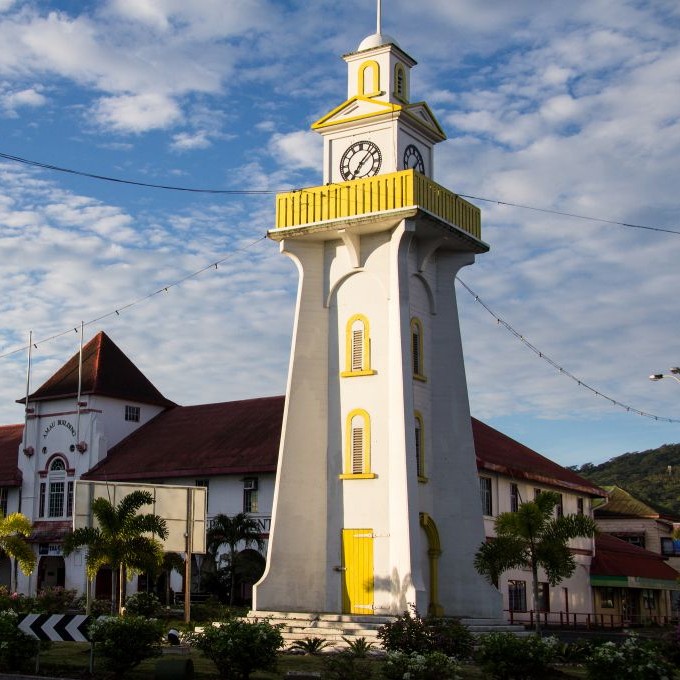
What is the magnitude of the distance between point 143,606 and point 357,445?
382 inches

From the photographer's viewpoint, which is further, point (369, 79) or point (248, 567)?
point (248, 567)

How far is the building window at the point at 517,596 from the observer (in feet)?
154

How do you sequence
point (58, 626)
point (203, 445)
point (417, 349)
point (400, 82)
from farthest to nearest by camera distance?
point (203, 445), point (400, 82), point (417, 349), point (58, 626)

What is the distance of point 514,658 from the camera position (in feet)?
62.2

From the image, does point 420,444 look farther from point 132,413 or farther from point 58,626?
point 132,413

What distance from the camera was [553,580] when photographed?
1275 inches

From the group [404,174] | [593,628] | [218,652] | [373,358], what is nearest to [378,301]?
[373,358]

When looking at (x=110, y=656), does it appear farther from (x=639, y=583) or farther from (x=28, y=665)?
(x=639, y=583)

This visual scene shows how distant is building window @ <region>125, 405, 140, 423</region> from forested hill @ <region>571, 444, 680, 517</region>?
60995 millimetres

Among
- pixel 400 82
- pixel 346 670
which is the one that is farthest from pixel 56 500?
pixel 346 670

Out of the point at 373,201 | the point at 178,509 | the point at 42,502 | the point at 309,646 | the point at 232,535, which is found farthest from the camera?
the point at 42,502

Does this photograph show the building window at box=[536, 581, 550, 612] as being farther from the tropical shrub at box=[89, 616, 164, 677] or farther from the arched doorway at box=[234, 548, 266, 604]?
the tropical shrub at box=[89, 616, 164, 677]

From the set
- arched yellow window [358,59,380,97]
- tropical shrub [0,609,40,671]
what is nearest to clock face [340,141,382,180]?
arched yellow window [358,59,380,97]

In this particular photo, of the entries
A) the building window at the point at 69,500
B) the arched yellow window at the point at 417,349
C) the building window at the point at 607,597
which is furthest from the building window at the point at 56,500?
→ the building window at the point at 607,597
